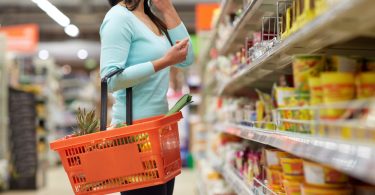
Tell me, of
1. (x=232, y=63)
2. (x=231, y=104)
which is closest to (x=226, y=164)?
(x=231, y=104)

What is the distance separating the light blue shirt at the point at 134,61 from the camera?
→ 80.4 inches

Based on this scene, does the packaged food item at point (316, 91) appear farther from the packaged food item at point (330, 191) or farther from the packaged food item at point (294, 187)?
the packaged food item at point (294, 187)

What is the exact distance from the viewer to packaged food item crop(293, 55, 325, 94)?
1.51m

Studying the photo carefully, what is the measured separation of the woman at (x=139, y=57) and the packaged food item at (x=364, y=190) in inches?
35.0

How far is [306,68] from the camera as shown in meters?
1.53

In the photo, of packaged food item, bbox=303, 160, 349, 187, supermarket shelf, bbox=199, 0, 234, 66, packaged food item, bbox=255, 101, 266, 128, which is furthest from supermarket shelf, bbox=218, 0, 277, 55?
packaged food item, bbox=303, 160, 349, 187

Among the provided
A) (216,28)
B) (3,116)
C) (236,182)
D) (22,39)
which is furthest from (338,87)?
(22,39)

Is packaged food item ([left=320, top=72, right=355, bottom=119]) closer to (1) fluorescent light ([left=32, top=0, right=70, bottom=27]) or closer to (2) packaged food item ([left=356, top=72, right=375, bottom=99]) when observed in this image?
(2) packaged food item ([left=356, top=72, right=375, bottom=99])

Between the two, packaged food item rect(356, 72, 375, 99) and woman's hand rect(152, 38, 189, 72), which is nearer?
packaged food item rect(356, 72, 375, 99)

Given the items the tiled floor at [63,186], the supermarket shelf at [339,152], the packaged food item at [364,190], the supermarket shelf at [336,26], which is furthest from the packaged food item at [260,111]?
the tiled floor at [63,186]

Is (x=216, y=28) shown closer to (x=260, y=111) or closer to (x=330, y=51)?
(x=260, y=111)

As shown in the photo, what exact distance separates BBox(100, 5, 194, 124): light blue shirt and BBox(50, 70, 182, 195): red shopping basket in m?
0.07

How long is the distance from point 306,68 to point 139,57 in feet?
2.82

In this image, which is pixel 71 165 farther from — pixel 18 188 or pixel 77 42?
pixel 77 42
